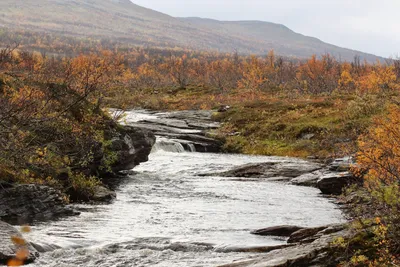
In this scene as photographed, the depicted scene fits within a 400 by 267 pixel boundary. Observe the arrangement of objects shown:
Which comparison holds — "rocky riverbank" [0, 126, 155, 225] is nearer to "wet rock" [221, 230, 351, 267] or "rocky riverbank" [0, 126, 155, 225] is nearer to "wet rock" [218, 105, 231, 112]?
"wet rock" [221, 230, 351, 267]

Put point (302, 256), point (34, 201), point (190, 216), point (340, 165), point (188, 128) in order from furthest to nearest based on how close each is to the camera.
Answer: point (188, 128), point (340, 165), point (190, 216), point (34, 201), point (302, 256)

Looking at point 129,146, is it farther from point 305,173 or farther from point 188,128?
point 188,128

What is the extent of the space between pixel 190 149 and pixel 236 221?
22975 millimetres

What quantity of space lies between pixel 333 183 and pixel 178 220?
1047cm

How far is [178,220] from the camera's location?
18.7 meters

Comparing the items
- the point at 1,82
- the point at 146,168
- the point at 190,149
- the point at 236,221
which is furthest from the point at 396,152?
the point at 190,149

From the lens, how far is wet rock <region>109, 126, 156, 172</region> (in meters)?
28.0

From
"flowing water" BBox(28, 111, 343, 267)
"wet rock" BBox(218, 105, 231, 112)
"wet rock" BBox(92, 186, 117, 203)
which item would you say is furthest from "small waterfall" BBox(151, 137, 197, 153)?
"wet rock" BBox(218, 105, 231, 112)

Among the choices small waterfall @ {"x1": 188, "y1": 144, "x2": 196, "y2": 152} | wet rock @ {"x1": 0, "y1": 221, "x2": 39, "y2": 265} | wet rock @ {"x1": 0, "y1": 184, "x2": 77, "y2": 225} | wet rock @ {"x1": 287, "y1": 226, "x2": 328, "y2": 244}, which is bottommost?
small waterfall @ {"x1": 188, "y1": 144, "x2": 196, "y2": 152}

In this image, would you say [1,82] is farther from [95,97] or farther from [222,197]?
[222,197]

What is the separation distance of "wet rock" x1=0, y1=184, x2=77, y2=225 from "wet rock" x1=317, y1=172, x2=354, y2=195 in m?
13.3

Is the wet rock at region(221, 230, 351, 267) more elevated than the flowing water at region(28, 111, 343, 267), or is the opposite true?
the wet rock at region(221, 230, 351, 267)

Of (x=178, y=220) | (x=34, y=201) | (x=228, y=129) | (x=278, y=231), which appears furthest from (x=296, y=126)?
(x=34, y=201)

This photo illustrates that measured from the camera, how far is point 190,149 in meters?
41.4
